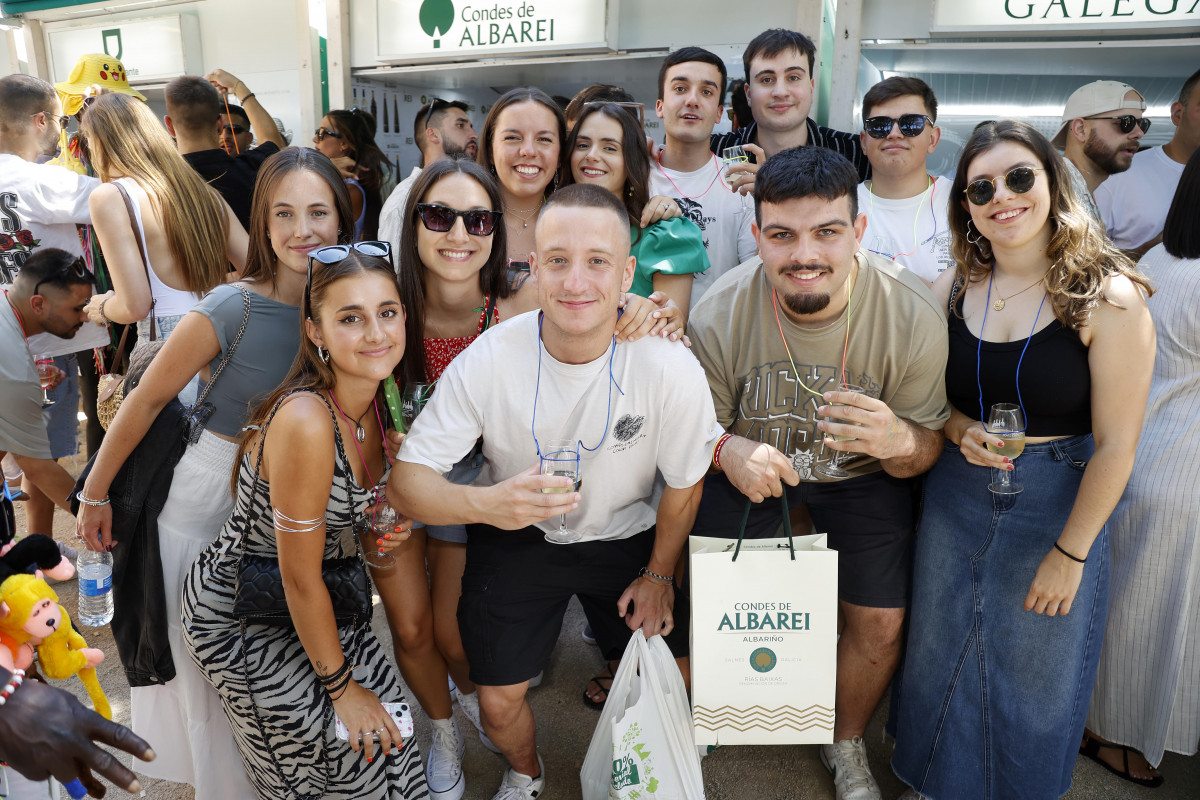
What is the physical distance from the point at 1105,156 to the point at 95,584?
4857 millimetres

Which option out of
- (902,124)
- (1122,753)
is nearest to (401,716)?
(1122,753)

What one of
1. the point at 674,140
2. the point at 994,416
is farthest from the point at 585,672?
the point at 674,140

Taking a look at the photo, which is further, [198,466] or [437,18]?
[437,18]

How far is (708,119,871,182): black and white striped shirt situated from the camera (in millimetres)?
3814

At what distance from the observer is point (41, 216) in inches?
161

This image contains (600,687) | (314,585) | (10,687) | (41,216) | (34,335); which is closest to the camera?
(10,687)

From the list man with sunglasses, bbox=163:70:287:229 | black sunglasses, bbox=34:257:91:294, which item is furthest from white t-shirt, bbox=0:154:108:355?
man with sunglasses, bbox=163:70:287:229

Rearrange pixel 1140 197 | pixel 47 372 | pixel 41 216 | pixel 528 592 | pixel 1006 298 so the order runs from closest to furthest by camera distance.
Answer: pixel 1006 298 < pixel 528 592 < pixel 1140 197 < pixel 41 216 < pixel 47 372

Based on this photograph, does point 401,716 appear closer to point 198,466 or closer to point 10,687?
point 198,466

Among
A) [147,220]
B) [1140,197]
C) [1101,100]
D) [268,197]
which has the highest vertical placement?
[1101,100]

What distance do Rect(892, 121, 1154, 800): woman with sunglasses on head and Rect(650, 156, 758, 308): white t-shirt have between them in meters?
0.96

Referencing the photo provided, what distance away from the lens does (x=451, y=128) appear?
5.04 meters

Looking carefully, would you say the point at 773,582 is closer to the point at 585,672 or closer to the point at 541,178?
the point at 585,672

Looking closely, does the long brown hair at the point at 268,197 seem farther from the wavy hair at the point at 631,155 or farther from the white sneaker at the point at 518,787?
the white sneaker at the point at 518,787
